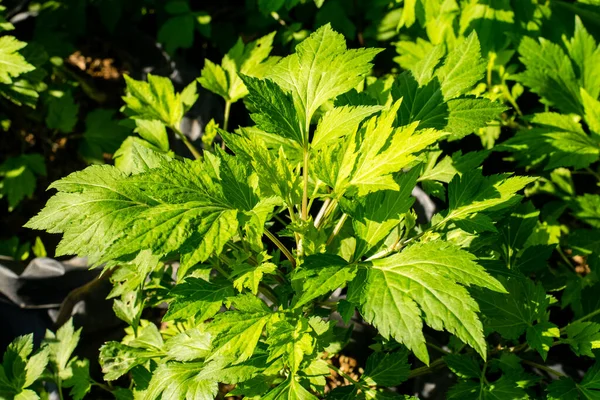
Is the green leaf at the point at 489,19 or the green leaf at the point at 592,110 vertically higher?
the green leaf at the point at 489,19

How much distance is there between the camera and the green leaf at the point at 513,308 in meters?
1.16

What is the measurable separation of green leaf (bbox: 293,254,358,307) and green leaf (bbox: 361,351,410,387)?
14.2 inches

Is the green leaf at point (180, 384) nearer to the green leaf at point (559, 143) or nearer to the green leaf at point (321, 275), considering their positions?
the green leaf at point (321, 275)

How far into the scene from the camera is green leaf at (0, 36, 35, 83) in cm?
159

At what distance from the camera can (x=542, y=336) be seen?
3.71 feet

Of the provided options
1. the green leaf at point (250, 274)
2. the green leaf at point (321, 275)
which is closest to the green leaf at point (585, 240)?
the green leaf at point (321, 275)

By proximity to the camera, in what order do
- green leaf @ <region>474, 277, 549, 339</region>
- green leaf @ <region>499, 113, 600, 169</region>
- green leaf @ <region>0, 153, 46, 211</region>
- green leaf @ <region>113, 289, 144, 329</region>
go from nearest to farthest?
green leaf @ <region>474, 277, 549, 339</region> → green leaf @ <region>113, 289, 144, 329</region> → green leaf @ <region>499, 113, 600, 169</region> → green leaf @ <region>0, 153, 46, 211</region>

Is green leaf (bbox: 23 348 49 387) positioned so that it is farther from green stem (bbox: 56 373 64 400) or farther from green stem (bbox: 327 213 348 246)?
green stem (bbox: 327 213 348 246)

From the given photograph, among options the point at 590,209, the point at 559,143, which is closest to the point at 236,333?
the point at 559,143

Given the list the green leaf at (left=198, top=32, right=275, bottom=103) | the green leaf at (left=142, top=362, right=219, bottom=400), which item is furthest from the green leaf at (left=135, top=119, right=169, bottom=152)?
the green leaf at (left=142, top=362, right=219, bottom=400)

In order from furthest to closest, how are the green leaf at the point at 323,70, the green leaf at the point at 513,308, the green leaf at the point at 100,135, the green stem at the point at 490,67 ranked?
1. the green leaf at the point at 100,135
2. the green stem at the point at 490,67
3. the green leaf at the point at 513,308
4. the green leaf at the point at 323,70

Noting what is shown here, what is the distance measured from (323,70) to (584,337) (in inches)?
33.6

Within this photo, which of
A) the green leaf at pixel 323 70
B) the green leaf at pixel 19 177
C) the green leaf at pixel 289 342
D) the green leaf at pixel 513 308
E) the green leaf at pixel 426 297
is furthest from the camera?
the green leaf at pixel 19 177

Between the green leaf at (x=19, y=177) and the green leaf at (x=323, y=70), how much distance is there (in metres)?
1.41
